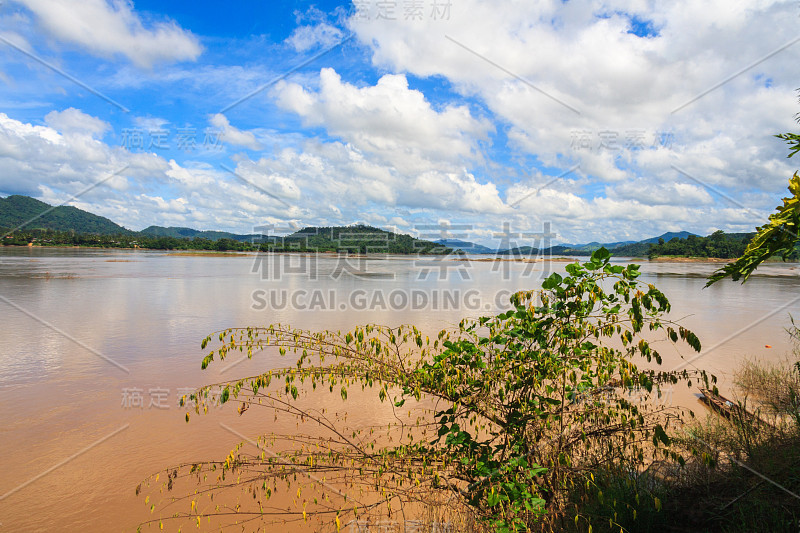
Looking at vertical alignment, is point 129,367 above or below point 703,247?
below

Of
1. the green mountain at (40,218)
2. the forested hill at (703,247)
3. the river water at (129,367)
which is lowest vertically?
the river water at (129,367)

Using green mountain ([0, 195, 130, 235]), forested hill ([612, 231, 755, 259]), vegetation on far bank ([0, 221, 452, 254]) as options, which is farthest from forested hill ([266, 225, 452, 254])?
green mountain ([0, 195, 130, 235])

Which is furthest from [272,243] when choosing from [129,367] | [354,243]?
[129,367]

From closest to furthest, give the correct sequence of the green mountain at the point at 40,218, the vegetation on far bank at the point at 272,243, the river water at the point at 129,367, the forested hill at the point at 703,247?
the river water at the point at 129,367 < the forested hill at the point at 703,247 < the vegetation on far bank at the point at 272,243 < the green mountain at the point at 40,218

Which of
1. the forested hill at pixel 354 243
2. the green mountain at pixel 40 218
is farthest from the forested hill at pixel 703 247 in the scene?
the green mountain at pixel 40 218

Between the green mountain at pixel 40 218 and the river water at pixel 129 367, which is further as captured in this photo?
the green mountain at pixel 40 218

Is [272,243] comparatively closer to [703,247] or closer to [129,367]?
[703,247]

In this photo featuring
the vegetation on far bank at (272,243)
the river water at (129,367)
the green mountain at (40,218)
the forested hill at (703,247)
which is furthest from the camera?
the green mountain at (40,218)

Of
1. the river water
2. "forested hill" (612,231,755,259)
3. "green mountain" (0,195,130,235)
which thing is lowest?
the river water

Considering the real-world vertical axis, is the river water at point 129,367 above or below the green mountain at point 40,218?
below

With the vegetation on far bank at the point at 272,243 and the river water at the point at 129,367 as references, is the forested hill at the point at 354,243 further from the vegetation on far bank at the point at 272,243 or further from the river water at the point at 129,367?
the river water at the point at 129,367

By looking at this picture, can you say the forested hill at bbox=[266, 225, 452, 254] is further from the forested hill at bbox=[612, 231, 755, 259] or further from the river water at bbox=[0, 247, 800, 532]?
the river water at bbox=[0, 247, 800, 532]

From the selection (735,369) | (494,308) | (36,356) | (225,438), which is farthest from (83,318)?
(735,369)

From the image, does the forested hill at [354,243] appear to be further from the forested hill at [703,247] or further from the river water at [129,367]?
the river water at [129,367]
